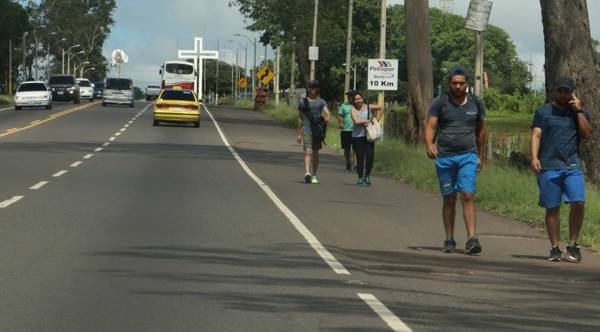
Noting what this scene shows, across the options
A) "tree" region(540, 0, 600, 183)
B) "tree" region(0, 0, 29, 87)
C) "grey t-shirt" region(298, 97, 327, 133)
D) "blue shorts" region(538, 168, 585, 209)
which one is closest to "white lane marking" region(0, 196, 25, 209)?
"grey t-shirt" region(298, 97, 327, 133)

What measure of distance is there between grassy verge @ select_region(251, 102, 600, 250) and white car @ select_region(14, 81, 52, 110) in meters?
36.5

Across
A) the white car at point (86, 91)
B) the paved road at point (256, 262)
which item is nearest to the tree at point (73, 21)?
the white car at point (86, 91)

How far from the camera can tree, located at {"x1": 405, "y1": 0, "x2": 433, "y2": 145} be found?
1356 inches

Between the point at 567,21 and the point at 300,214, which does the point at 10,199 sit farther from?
the point at 567,21

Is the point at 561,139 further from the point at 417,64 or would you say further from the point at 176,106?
the point at 176,106

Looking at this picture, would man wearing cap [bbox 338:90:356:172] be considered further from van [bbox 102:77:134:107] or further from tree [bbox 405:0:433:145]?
van [bbox 102:77:134:107]

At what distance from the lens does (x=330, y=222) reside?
16500 millimetres

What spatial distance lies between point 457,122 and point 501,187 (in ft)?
24.9

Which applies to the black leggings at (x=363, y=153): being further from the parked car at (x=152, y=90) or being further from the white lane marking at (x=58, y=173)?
the parked car at (x=152, y=90)

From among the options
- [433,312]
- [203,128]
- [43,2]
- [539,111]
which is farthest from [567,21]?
[43,2]

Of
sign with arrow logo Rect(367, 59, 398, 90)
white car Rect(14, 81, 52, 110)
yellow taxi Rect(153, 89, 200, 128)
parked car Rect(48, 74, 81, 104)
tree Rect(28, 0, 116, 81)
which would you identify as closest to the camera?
sign with arrow logo Rect(367, 59, 398, 90)

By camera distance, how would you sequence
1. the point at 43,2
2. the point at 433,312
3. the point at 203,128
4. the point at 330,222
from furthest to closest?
the point at 43,2, the point at 203,128, the point at 330,222, the point at 433,312

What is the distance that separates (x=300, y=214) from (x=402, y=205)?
10.2ft

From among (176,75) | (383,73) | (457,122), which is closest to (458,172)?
(457,122)
